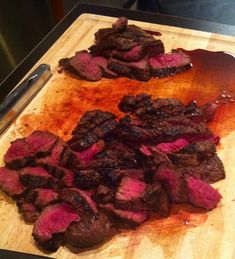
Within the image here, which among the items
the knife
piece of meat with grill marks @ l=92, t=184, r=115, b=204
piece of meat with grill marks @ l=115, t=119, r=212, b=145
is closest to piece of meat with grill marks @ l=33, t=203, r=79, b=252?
piece of meat with grill marks @ l=92, t=184, r=115, b=204

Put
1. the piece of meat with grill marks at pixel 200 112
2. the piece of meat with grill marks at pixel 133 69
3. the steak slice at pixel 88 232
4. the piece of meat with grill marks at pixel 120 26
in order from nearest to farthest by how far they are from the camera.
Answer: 1. the steak slice at pixel 88 232
2. the piece of meat with grill marks at pixel 200 112
3. the piece of meat with grill marks at pixel 133 69
4. the piece of meat with grill marks at pixel 120 26

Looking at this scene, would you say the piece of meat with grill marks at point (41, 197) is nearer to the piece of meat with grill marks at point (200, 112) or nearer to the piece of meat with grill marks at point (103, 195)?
the piece of meat with grill marks at point (103, 195)

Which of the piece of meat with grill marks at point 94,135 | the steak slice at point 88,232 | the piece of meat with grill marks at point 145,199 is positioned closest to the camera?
the steak slice at point 88,232

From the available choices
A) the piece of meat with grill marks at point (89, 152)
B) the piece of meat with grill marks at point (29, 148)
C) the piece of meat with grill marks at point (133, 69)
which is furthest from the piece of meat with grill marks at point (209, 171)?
the piece of meat with grill marks at point (133, 69)

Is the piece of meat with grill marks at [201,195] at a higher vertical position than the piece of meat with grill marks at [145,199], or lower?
lower

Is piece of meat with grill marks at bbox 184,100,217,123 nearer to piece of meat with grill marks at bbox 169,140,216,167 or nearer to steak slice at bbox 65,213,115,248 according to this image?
piece of meat with grill marks at bbox 169,140,216,167

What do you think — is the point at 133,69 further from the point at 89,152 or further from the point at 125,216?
the point at 125,216
